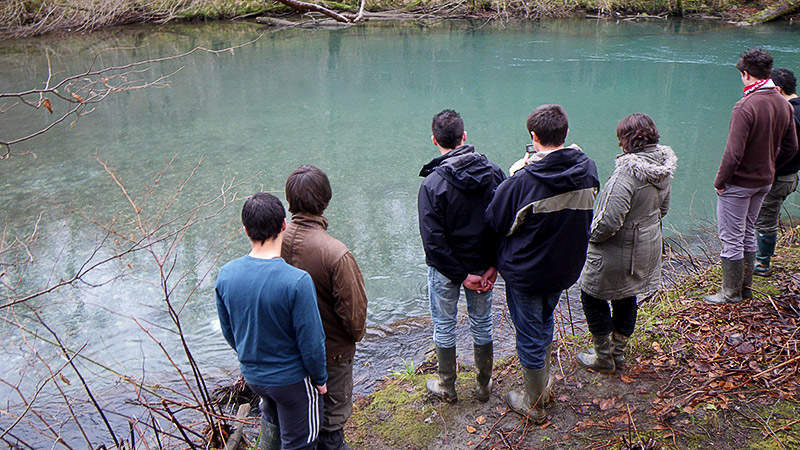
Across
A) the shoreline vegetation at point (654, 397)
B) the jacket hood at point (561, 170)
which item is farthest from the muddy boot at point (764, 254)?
the jacket hood at point (561, 170)

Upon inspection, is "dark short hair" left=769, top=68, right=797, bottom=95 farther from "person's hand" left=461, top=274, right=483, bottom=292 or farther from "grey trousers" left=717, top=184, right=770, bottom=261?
"person's hand" left=461, top=274, right=483, bottom=292

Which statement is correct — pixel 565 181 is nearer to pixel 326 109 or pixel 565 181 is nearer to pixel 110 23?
pixel 326 109

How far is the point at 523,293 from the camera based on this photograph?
2.57 metres

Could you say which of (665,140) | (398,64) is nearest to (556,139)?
(665,140)

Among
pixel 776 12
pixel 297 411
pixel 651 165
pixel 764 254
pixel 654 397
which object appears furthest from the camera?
pixel 776 12

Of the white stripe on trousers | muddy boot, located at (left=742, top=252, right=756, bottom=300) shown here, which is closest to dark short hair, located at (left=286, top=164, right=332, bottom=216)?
the white stripe on trousers

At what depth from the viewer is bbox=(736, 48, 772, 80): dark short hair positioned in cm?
314

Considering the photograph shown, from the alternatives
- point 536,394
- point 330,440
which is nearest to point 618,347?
point 536,394

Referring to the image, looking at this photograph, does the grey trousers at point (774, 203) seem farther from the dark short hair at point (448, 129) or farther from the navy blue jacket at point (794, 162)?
the dark short hair at point (448, 129)

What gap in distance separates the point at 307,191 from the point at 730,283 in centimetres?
262

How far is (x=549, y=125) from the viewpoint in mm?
2402

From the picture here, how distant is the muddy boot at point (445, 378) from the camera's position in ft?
9.48

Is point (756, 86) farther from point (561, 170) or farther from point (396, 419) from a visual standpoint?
point (396, 419)

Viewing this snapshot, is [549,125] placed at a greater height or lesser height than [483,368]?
greater
